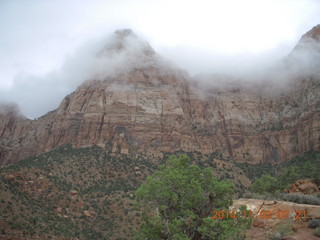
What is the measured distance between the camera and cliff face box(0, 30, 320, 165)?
77.6 metres

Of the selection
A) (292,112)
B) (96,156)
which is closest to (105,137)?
(96,156)

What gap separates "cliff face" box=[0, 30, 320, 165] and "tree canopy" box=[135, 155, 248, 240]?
52768 millimetres

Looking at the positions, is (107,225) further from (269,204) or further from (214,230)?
(214,230)

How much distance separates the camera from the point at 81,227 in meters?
40.0

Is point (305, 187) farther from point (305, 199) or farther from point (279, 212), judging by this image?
point (279, 212)

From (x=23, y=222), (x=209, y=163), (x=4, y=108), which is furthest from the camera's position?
(x=4, y=108)

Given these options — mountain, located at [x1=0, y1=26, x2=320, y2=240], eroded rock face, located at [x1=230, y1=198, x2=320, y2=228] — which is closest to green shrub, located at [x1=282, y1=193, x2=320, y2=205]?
eroded rock face, located at [x1=230, y1=198, x2=320, y2=228]

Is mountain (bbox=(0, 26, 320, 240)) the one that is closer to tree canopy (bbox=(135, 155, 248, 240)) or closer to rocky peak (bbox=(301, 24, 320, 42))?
rocky peak (bbox=(301, 24, 320, 42))

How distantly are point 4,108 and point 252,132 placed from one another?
114 m

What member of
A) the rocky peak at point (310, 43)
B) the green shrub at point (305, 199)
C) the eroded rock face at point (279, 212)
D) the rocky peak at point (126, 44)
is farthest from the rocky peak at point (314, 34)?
the eroded rock face at point (279, 212)

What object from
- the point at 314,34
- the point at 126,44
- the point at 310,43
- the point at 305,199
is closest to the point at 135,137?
the point at 126,44
